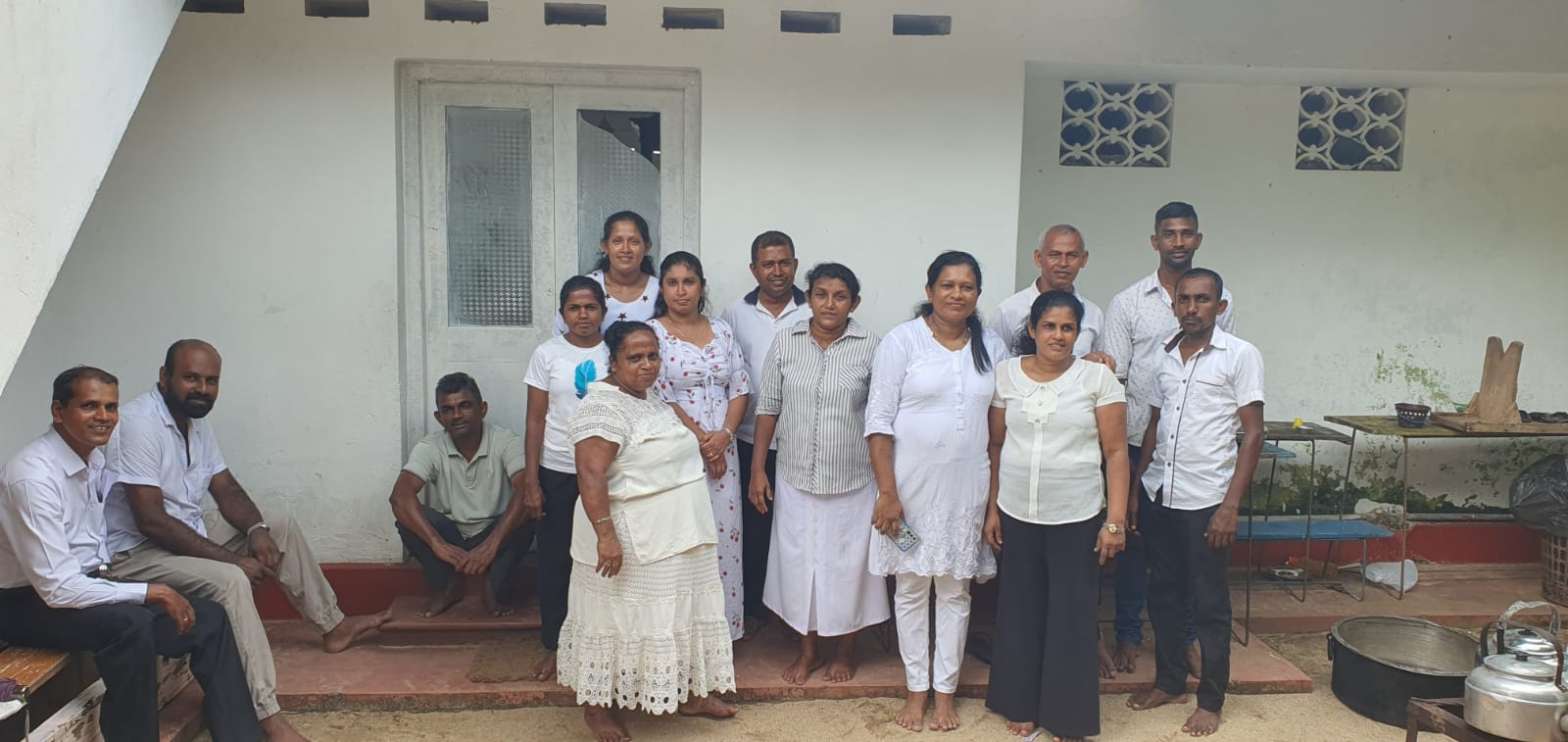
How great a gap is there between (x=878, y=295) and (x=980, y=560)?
1513mm

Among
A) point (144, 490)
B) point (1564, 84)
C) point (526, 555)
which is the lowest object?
point (526, 555)

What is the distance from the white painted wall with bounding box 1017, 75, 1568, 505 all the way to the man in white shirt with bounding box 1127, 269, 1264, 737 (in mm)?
1913

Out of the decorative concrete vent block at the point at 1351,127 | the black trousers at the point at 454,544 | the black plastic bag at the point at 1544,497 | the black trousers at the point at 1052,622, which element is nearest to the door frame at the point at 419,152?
the black trousers at the point at 454,544

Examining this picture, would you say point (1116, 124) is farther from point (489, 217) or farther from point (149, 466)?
point (149, 466)

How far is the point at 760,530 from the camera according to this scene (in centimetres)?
434

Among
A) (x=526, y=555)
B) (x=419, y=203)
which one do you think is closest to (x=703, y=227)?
(x=419, y=203)

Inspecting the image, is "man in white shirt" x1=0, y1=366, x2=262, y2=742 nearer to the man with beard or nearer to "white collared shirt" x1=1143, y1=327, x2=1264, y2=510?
the man with beard

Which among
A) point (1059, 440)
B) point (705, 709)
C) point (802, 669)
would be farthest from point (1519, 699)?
point (705, 709)

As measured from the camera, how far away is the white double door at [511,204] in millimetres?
4637

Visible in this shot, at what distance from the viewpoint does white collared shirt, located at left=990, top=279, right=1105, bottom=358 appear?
13.0 feet

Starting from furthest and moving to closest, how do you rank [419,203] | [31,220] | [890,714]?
[419,203], [890,714], [31,220]

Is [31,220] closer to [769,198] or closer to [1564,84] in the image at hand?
[769,198]

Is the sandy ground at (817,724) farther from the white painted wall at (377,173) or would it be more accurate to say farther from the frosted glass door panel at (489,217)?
the frosted glass door panel at (489,217)

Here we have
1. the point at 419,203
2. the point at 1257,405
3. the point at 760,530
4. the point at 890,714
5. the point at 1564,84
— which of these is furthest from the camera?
the point at 1564,84
